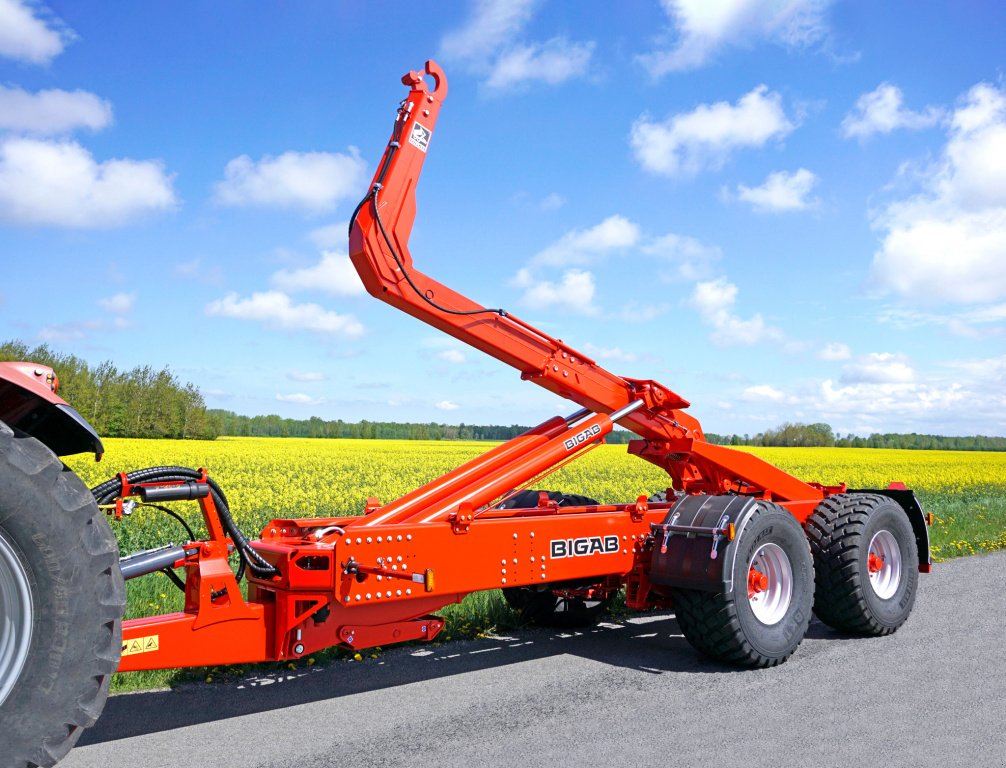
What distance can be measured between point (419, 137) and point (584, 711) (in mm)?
3873

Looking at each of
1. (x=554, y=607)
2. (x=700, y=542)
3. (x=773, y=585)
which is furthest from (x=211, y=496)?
(x=773, y=585)

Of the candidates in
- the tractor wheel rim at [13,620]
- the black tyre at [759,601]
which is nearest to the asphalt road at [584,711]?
the black tyre at [759,601]

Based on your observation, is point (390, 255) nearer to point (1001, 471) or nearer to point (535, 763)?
point (535, 763)

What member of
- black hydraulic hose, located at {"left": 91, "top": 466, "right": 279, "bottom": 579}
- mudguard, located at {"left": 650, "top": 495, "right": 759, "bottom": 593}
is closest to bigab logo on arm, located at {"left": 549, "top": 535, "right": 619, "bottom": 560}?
mudguard, located at {"left": 650, "top": 495, "right": 759, "bottom": 593}

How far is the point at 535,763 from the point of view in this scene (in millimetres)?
4281

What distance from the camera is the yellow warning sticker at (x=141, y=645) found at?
426 cm

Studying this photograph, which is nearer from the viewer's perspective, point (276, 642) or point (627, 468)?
point (276, 642)

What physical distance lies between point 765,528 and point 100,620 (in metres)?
4.77

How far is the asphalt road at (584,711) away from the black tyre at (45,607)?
3.84 ft

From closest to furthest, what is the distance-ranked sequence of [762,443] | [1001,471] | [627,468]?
1. [627,468]
2. [1001,471]
3. [762,443]

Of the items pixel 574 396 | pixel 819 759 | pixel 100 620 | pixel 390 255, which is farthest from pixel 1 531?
pixel 574 396

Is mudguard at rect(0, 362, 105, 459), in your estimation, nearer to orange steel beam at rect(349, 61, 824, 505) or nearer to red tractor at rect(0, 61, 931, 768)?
red tractor at rect(0, 61, 931, 768)

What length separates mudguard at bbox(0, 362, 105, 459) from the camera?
3658mm

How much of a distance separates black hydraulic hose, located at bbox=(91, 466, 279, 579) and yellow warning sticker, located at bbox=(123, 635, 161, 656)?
62 centimetres
